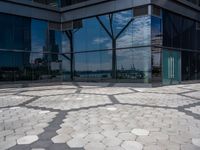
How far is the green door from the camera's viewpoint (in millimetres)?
18711

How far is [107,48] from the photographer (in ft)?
63.5

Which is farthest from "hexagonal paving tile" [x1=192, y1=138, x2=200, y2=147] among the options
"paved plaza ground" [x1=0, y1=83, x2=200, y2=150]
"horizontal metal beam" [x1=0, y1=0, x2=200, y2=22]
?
"horizontal metal beam" [x1=0, y1=0, x2=200, y2=22]

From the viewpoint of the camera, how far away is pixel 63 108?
8.57 metres

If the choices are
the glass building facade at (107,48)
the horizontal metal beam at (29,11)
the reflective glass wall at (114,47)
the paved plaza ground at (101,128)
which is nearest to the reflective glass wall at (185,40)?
the glass building facade at (107,48)

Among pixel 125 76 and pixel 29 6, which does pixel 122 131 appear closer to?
pixel 125 76

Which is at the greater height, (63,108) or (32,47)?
(32,47)

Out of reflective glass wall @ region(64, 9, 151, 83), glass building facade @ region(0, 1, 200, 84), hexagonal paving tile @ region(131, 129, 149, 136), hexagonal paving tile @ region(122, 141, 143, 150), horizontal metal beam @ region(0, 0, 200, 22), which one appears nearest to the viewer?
hexagonal paving tile @ region(122, 141, 143, 150)

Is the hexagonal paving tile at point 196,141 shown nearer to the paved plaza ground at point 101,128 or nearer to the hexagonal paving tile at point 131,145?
the paved plaza ground at point 101,128

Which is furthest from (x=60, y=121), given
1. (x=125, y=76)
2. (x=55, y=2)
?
(x=55, y=2)

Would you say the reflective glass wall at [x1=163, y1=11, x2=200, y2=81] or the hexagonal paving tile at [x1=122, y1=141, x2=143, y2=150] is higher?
the reflective glass wall at [x1=163, y1=11, x2=200, y2=81]

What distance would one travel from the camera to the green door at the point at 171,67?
737 inches

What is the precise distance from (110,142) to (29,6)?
61.5 feet

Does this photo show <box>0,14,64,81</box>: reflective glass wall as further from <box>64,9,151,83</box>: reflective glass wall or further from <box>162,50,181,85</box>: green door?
<box>162,50,181,85</box>: green door

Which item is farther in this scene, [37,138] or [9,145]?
[37,138]
